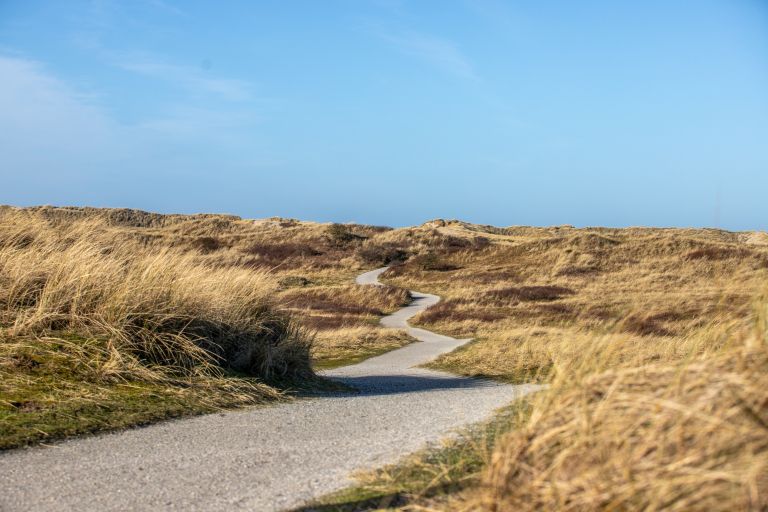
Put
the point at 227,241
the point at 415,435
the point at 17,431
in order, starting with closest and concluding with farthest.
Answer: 1. the point at 17,431
2. the point at 415,435
3. the point at 227,241

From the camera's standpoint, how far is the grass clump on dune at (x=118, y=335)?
330 inches

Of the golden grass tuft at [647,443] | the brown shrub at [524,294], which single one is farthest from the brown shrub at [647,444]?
the brown shrub at [524,294]

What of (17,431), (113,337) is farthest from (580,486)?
(113,337)

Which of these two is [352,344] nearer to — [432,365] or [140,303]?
[432,365]

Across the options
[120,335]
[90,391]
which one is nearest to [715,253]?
[120,335]

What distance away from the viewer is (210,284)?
463 inches

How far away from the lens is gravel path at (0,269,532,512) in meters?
5.64

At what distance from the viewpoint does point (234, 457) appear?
22.5 feet

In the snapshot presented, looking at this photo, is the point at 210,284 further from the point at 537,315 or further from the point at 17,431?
the point at 537,315

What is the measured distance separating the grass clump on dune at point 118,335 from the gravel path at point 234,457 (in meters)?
0.61

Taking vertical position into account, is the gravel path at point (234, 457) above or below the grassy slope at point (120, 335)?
below

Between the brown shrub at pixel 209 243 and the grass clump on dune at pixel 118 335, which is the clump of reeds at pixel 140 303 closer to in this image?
the grass clump on dune at pixel 118 335

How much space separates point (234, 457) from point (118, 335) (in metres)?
3.62

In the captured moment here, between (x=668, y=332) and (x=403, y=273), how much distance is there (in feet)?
98.2
